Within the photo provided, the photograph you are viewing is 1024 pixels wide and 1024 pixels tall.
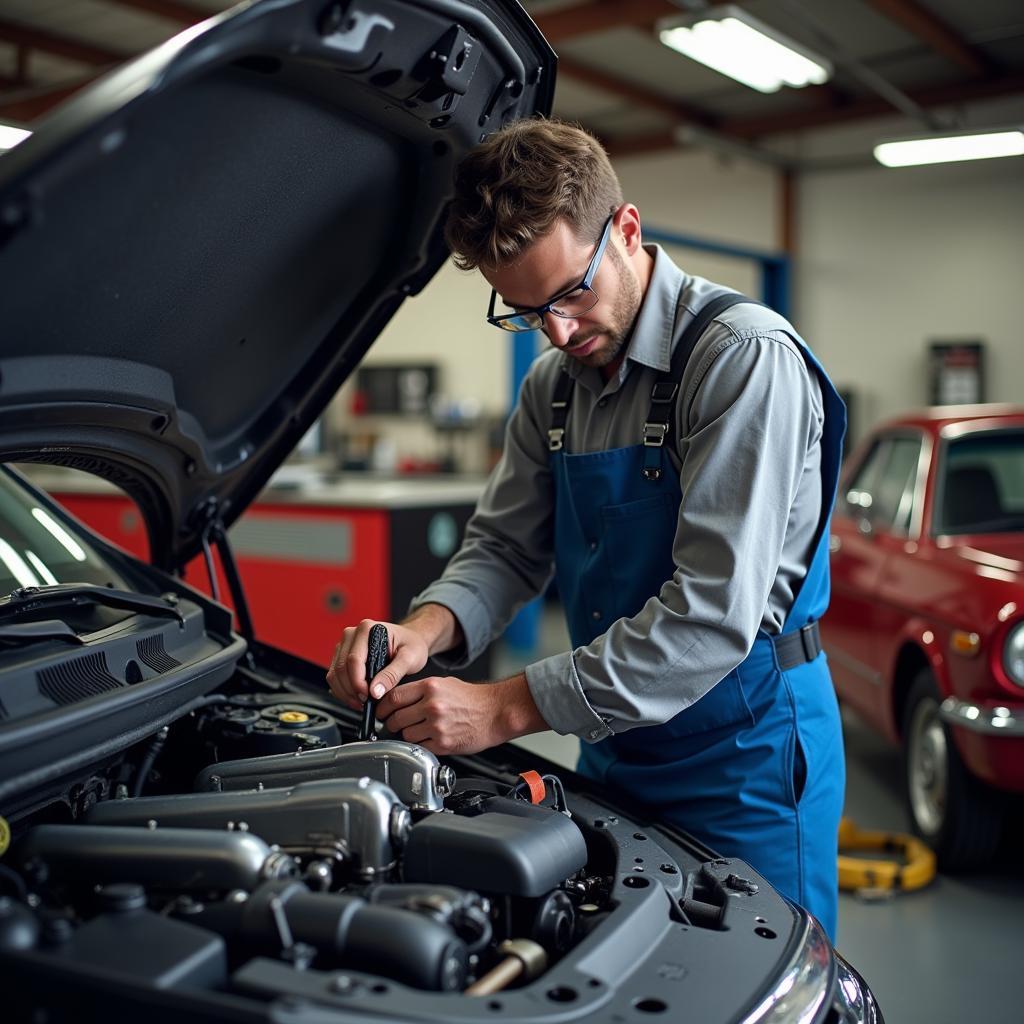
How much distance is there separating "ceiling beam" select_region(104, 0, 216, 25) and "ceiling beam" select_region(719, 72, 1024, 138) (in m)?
4.62

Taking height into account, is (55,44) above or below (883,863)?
above

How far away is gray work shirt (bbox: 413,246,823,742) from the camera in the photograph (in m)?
1.51

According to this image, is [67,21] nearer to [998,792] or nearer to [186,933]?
[998,792]

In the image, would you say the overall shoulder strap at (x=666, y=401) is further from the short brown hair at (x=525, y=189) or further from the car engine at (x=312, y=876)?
the car engine at (x=312, y=876)

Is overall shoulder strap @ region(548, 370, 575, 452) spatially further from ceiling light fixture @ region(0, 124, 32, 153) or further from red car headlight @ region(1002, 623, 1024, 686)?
red car headlight @ region(1002, 623, 1024, 686)

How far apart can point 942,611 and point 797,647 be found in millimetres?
1858

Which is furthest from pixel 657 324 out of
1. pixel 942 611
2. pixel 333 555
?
pixel 333 555

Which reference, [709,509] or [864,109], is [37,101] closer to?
[864,109]

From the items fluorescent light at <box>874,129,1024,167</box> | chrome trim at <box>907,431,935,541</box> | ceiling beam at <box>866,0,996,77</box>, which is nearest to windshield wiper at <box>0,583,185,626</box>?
chrome trim at <box>907,431,935,541</box>

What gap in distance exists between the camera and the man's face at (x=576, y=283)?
5.22 feet

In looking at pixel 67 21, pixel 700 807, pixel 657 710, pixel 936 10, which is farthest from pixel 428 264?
pixel 67 21

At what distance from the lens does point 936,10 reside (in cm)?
717

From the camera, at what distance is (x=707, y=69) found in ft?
28.1

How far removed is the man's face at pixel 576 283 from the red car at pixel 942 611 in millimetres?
1907
